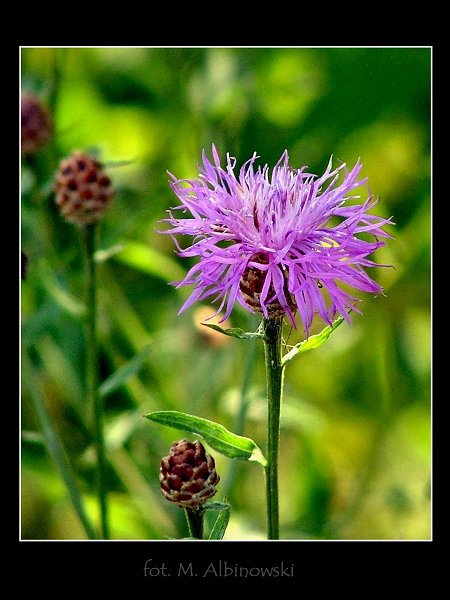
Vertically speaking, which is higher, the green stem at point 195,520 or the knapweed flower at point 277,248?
the knapweed flower at point 277,248

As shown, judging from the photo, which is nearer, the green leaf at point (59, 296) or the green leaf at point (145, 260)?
the green leaf at point (59, 296)

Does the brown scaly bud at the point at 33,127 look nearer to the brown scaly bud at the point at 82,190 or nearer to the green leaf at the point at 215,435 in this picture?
the brown scaly bud at the point at 82,190

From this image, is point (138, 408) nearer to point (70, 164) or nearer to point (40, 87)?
point (70, 164)

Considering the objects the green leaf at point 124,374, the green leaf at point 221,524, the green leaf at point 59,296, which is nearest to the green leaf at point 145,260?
the green leaf at point 59,296

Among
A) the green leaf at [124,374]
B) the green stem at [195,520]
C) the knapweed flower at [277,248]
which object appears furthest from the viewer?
the green leaf at [124,374]

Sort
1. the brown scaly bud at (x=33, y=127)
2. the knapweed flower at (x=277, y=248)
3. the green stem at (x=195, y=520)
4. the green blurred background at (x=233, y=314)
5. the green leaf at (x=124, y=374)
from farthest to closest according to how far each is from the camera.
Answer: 1. the green blurred background at (x=233, y=314)
2. the brown scaly bud at (x=33, y=127)
3. the green leaf at (x=124, y=374)
4. the green stem at (x=195, y=520)
5. the knapweed flower at (x=277, y=248)

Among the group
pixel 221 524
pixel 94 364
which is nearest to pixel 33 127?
pixel 94 364

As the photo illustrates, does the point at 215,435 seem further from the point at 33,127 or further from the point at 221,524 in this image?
the point at 33,127
